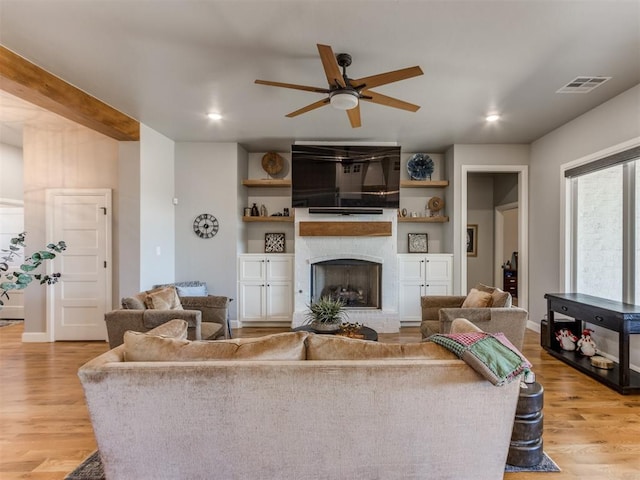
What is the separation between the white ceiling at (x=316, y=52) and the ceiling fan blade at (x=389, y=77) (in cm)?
28

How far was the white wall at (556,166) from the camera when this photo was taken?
326 centimetres

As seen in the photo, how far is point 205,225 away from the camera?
496cm

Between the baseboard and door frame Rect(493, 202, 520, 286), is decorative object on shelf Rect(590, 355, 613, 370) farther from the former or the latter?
the baseboard

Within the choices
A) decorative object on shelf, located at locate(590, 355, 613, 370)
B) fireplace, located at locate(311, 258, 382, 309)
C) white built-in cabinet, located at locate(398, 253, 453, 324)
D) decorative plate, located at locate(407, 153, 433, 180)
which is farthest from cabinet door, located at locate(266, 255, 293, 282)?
decorative object on shelf, located at locate(590, 355, 613, 370)

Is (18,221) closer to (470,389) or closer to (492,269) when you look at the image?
(470,389)

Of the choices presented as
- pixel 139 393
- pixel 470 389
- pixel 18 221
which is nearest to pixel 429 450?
pixel 470 389

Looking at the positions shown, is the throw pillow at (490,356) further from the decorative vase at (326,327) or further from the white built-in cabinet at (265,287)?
the white built-in cabinet at (265,287)

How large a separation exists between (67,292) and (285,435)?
13.6 feet

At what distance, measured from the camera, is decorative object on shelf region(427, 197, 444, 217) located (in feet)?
17.9

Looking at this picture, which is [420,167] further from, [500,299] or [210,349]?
[210,349]

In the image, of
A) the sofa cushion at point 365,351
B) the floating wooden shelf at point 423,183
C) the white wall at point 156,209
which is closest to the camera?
the sofa cushion at point 365,351

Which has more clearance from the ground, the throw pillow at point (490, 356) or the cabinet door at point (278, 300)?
the throw pillow at point (490, 356)

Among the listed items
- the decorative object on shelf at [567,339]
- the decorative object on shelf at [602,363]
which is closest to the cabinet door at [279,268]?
the decorative object on shelf at [567,339]

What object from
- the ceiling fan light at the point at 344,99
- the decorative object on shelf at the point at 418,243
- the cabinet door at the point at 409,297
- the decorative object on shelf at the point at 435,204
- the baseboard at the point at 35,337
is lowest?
the baseboard at the point at 35,337
